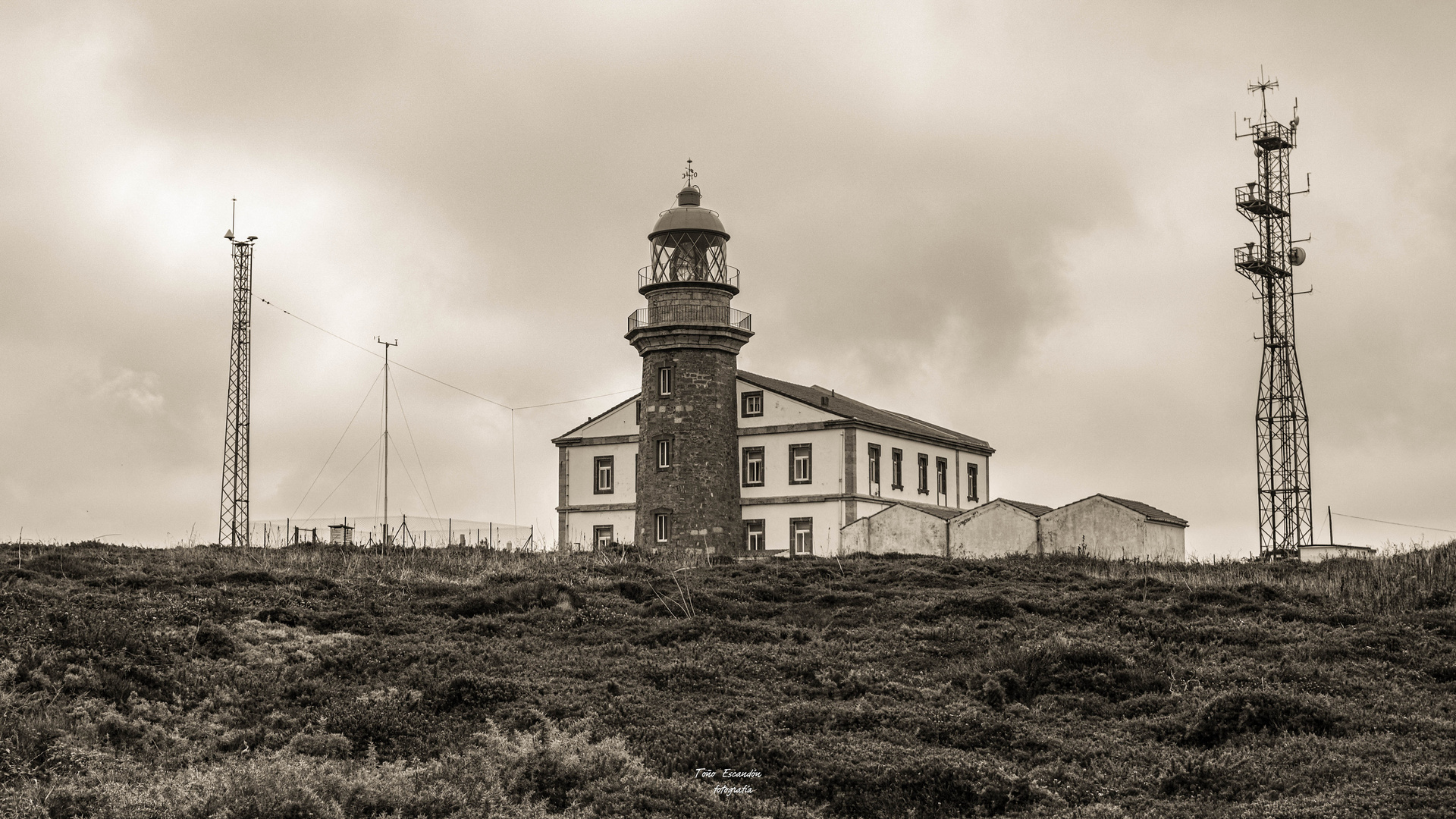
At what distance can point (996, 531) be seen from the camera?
1619 inches

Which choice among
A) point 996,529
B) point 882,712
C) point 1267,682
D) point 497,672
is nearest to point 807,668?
point 882,712

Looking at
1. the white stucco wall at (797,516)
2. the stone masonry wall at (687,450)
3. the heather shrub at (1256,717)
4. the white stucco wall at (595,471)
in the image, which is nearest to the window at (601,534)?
the white stucco wall at (595,471)

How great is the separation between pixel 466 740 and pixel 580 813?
253cm

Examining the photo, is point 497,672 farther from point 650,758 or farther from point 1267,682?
point 1267,682

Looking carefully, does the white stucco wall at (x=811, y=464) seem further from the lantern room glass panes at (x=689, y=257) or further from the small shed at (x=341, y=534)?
the small shed at (x=341, y=534)

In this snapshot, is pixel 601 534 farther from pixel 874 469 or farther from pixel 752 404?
pixel 874 469

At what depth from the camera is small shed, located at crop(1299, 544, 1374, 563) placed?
37.1m

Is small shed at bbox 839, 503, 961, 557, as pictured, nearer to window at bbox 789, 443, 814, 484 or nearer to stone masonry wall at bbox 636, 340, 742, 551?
window at bbox 789, 443, 814, 484

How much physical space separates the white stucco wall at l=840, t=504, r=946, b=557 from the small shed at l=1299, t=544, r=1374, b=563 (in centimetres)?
975

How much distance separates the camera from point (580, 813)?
12.6m

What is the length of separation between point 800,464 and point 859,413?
12.3ft

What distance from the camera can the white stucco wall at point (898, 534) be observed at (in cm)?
4234

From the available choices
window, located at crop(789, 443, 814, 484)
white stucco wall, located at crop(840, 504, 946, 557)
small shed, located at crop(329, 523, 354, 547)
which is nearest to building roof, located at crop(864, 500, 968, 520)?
white stucco wall, located at crop(840, 504, 946, 557)

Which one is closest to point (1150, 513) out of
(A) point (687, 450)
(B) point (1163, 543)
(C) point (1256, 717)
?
(B) point (1163, 543)
